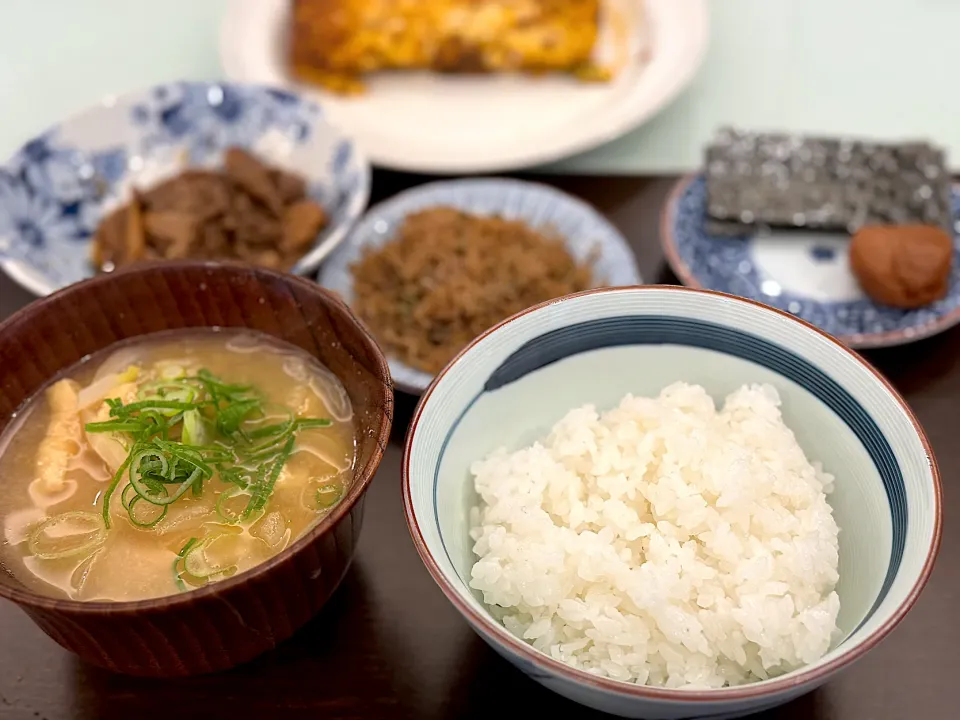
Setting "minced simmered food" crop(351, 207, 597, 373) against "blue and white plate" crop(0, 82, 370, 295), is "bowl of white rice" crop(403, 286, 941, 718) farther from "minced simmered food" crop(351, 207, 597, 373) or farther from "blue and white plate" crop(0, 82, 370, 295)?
"blue and white plate" crop(0, 82, 370, 295)

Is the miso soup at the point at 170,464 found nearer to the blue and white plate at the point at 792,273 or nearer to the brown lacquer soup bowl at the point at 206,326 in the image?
the brown lacquer soup bowl at the point at 206,326

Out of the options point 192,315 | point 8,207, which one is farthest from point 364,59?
point 192,315

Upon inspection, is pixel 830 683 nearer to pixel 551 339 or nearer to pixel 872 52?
pixel 551 339

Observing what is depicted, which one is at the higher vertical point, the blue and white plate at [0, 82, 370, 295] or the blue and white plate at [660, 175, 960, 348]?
the blue and white plate at [0, 82, 370, 295]

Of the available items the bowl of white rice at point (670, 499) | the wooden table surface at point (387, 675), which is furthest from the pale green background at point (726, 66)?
the wooden table surface at point (387, 675)

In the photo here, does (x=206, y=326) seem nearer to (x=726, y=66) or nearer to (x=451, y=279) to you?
(x=451, y=279)

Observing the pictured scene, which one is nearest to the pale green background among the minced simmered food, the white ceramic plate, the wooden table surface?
the white ceramic plate
